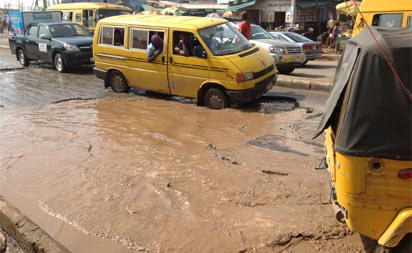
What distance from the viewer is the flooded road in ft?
12.9

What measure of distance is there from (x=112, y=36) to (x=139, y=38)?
96 centimetres

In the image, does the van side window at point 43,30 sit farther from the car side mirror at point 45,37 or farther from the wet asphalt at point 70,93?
the wet asphalt at point 70,93

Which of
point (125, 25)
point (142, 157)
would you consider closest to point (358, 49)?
point (142, 157)

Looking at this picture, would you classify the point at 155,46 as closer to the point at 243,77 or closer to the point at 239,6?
the point at 243,77

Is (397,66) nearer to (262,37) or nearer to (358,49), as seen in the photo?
(358,49)

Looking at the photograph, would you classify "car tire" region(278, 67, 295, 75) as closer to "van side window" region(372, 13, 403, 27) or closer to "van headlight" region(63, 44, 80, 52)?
"van side window" region(372, 13, 403, 27)

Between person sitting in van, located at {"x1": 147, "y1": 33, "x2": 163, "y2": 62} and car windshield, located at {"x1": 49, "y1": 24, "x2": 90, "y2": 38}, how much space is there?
713 centimetres

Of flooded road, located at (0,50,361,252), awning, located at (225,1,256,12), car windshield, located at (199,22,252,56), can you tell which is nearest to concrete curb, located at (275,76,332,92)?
flooded road, located at (0,50,361,252)

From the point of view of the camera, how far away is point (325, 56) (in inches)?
737

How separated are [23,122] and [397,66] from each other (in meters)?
7.43

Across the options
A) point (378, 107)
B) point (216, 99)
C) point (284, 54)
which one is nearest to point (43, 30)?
point (284, 54)

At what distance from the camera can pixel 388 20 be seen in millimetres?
A: 9602

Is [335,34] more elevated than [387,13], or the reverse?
[387,13]

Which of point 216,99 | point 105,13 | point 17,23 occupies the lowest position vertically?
point 216,99
